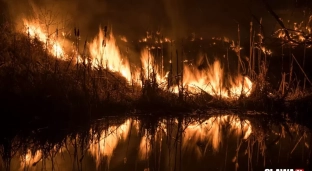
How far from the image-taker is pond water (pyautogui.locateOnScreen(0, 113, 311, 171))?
3727 mm

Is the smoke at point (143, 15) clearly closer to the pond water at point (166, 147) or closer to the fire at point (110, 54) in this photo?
the fire at point (110, 54)

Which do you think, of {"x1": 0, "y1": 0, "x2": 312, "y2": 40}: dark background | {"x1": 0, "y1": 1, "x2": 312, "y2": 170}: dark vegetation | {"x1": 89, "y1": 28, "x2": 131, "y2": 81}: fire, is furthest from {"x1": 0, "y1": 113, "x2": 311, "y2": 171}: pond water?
{"x1": 0, "y1": 0, "x2": 312, "y2": 40}: dark background

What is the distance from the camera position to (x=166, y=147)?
452 centimetres

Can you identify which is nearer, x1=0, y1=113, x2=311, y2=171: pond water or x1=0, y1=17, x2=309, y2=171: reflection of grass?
x1=0, y1=113, x2=311, y2=171: pond water

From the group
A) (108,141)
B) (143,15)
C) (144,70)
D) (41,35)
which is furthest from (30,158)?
(143,15)

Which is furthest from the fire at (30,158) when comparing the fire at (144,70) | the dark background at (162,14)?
the dark background at (162,14)

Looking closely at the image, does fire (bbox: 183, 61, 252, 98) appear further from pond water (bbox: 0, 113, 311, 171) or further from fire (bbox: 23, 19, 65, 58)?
fire (bbox: 23, 19, 65, 58)

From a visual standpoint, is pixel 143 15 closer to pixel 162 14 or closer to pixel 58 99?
pixel 162 14

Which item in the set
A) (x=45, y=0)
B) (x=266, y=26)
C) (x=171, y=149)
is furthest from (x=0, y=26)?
(x=266, y=26)

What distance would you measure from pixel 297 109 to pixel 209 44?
3305mm

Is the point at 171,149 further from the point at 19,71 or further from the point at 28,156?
the point at 19,71

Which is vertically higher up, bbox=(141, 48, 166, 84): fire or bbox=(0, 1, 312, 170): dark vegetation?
bbox=(141, 48, 166, 84): fire

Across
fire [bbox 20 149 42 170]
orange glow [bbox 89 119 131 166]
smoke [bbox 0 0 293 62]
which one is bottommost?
fire [bbox 20 149 42 170]

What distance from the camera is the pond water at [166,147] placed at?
373 centimetres
